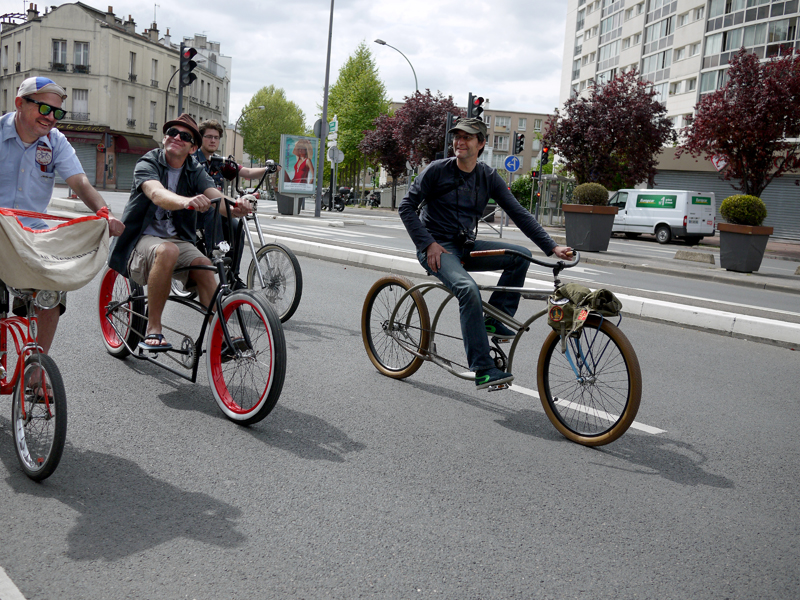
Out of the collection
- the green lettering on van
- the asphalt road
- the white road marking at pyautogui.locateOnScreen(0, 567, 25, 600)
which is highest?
the green lettering on van

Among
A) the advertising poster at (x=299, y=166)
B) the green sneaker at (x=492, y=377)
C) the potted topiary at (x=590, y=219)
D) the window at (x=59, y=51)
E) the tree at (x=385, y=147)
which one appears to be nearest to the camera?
the green sneaker at (x=492, y=377)

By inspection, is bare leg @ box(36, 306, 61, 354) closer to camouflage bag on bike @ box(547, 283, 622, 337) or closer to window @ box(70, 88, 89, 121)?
camouflage bag on bike @ box(547, 283, 622, 337)

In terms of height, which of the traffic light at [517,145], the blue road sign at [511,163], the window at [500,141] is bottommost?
the blue road sign at [511,163]

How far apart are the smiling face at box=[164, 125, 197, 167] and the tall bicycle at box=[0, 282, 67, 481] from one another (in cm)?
159

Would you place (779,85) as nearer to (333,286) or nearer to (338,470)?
(333,286)

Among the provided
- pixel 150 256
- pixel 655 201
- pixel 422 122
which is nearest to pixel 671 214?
pixel 655 201

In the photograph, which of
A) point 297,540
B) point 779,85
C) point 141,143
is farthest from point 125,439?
point 141,143

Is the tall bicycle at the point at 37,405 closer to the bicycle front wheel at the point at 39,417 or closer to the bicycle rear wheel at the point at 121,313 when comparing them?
the bicycle front wheel at the point at 39,417

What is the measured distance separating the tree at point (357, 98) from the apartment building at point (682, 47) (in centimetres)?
1829

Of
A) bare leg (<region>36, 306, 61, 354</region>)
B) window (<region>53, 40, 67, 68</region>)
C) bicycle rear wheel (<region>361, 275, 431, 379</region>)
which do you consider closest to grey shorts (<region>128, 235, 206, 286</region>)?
bare leg (<region>36, 306, 61, 354</region>)

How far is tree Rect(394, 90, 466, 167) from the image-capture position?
149 feet

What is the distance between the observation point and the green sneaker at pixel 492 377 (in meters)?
4.46

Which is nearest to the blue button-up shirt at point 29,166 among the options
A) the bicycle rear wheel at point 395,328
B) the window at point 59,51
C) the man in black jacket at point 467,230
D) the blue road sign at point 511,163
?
the man in black jacket at point 467,230

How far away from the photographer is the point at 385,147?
51250 millimetres
